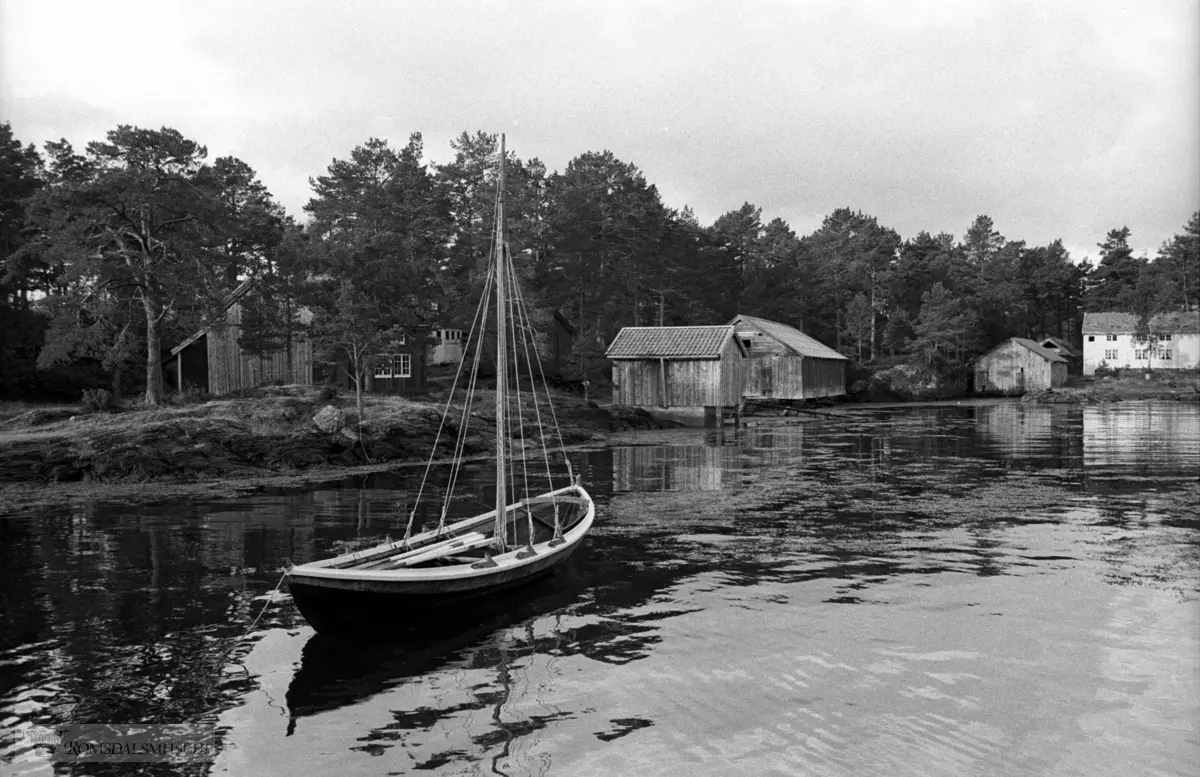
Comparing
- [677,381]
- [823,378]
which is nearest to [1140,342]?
[823,378]

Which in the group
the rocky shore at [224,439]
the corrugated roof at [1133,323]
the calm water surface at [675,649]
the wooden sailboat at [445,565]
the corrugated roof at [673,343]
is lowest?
the calm water surface at [675,649]

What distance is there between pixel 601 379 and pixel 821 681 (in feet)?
189

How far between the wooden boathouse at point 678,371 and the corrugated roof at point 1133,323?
214ft

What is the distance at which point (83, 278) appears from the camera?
36.4 metres

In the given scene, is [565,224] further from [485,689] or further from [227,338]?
[485,689]

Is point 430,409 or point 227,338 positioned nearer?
point 430,409

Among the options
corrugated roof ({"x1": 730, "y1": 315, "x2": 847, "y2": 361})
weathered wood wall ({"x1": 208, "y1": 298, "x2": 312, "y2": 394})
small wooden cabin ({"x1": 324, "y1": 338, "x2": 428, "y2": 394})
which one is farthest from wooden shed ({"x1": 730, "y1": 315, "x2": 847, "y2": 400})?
weathered wood wall ({"x1": 208, "y1": 298, "x2": 312, "y2": 394})

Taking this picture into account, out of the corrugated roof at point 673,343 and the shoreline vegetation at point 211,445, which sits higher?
the corrugated roof at point 673,343

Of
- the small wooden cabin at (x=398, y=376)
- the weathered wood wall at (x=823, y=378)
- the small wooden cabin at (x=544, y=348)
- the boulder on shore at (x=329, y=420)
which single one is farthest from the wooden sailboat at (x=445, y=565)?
the weathered wood wall at (x=823, y=378)

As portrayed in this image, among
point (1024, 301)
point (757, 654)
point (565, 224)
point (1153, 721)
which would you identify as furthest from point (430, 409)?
point (1024, 301)

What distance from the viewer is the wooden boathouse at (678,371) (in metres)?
55.8

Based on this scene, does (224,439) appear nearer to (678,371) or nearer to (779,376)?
(678,371)

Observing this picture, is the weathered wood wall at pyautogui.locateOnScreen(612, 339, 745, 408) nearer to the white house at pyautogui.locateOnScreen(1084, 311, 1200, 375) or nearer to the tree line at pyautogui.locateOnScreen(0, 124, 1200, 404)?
the tree line at pyautogui.locateOnScreen(0, 124, 1200, 404)

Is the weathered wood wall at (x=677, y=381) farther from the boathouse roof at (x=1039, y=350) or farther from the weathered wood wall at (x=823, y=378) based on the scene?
the boathouse roof at (x=1039, y=350)
